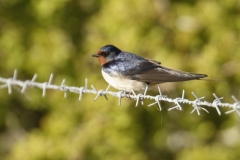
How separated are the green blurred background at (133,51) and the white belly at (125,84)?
1.93 meters

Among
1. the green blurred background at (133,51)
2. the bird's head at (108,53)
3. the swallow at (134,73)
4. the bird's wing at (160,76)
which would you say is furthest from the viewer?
the green blurred background at (133,51)

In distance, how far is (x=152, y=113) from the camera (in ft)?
18.4

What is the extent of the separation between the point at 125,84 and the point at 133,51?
2.28 m

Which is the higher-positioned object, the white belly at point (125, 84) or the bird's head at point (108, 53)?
the bird's head at point (108, 53)

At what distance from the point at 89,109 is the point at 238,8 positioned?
6.31 ft

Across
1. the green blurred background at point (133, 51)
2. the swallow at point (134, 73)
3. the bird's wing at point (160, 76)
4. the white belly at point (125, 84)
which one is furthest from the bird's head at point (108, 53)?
the green blurred background at point (133, 51)

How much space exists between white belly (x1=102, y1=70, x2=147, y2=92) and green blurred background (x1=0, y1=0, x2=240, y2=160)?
6.32 ft

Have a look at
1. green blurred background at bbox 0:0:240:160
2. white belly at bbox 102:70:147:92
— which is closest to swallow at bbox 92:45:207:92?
white belly at bbox 102:70:147:92

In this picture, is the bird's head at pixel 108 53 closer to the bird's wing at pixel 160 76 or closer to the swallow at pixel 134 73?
the swallow at pixel 134 73

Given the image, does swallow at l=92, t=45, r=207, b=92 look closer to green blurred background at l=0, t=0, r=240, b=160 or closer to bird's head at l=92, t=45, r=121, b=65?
bird's head at l=92, t=45, r=121, b=65

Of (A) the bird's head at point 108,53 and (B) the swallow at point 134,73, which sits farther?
(A) the bird's head at point 108,53

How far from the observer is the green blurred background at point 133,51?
5.40 meters

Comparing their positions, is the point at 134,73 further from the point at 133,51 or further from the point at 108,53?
the point at 133,51

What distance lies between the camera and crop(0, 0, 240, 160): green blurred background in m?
5.40
